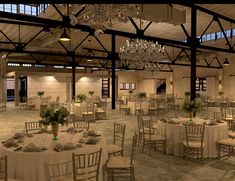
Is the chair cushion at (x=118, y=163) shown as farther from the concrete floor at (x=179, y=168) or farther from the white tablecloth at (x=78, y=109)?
the white tablecloth at (x=78, y=109)

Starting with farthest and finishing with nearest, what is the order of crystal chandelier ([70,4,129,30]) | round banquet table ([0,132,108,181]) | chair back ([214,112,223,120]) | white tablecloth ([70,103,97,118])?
white tablecloth ([70,103,97,118]), chair back ([214,112,223,120]), crystal chandelier ([70,4,129,30]), round banquet table ([0,132,108,181])

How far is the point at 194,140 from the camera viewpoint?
6129mm

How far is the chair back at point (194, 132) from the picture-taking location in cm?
591

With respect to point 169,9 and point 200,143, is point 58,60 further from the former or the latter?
point 200,143

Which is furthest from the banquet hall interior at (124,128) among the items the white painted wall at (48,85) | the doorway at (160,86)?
the doorway at (160,86)

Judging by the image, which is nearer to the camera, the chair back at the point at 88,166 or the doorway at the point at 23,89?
the chair back at the point at 88,166

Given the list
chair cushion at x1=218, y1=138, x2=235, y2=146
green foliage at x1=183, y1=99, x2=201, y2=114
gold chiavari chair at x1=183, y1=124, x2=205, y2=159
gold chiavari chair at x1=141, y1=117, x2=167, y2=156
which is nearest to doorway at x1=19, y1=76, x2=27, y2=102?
gold chiavari chair at x1=141, y1=117, x2=167, y2=156

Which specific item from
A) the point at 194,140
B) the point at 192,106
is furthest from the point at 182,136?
the point at 192,106

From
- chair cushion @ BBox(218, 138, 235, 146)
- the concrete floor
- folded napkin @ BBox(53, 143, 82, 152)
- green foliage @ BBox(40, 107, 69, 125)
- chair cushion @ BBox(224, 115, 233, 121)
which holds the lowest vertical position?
the concrete floor

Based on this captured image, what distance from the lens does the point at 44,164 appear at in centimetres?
376

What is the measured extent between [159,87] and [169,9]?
2253 centimetres

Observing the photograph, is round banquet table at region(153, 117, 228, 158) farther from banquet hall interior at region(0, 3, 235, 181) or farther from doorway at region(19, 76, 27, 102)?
doorway at region(19, 76, 27, 102)

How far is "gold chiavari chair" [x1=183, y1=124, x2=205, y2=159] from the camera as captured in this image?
575cm

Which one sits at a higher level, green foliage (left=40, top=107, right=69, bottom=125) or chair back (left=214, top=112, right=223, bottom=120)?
green foliage (left=40, top=107, right=69, bottom=125)
